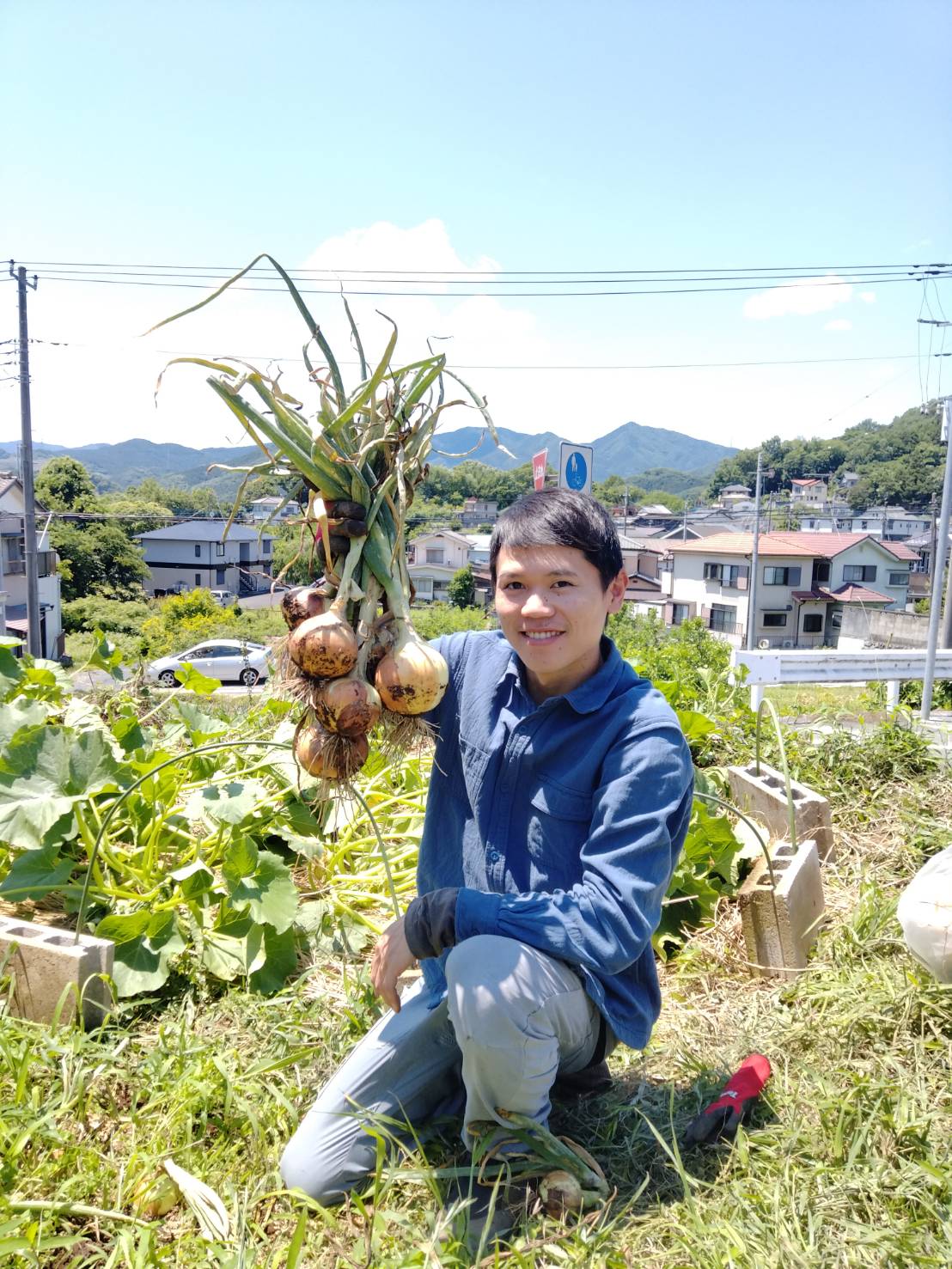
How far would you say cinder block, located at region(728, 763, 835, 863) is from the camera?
306 centimetres

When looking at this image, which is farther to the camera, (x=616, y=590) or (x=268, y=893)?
(x=268, y=893)

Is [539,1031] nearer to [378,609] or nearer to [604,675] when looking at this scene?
[604,675]

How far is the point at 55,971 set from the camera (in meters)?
2.15

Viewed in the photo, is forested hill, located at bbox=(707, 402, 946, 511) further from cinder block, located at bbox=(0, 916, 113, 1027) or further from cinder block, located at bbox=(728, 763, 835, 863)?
cinder block, located at bbox=(0, 916, 113, 1027)

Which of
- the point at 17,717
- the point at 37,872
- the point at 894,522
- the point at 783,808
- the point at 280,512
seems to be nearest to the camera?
the point at 280,512

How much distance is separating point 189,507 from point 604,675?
96009mm

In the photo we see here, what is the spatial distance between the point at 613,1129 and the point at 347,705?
3.56 ft

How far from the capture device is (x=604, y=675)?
178 centimetres

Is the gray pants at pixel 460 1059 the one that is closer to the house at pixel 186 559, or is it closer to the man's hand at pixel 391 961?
the man's hand at pixel 391 961

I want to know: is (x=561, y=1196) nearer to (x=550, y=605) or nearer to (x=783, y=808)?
(x=550, y=605)

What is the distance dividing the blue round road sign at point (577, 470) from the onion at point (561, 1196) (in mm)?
3025

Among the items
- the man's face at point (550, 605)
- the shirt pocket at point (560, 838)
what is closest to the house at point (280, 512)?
the man's face at point (550, 605)

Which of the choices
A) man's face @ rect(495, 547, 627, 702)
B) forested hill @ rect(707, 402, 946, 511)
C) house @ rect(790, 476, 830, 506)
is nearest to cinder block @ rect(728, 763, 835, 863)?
man's face @ rect(495, 547, 627, 702)

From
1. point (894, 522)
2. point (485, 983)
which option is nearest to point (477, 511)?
point (894, 522)
